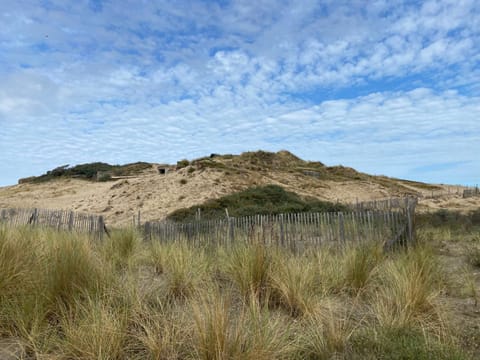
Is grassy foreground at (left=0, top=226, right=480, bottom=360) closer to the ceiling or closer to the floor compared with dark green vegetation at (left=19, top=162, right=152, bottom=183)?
closer to the floor

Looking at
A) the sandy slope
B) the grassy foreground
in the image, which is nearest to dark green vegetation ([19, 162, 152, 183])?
the sandy slope

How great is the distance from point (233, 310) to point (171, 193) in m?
23.5

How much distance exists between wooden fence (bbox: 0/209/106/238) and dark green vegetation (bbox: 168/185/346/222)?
625cm

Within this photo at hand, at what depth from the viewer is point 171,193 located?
2725 centimetres

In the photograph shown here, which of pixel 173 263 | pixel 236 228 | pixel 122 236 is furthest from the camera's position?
pixel 236 228

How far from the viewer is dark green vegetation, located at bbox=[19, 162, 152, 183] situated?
43.8 metres

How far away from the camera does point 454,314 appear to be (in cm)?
452

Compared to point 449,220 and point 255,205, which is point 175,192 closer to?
point 255,205

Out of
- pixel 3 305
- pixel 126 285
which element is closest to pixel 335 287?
pixel 126 285

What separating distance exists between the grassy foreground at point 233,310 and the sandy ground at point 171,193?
18.1 m

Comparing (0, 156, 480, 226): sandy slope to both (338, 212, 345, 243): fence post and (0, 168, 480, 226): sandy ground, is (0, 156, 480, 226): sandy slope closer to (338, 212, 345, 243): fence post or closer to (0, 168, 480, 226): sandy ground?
(0, 168, 480, 226): sandy ground

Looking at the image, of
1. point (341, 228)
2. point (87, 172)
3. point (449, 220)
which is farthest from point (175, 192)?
point (87, 172)

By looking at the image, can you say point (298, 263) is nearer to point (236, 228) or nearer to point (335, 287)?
point (335, 287)

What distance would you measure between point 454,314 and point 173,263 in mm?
3573
